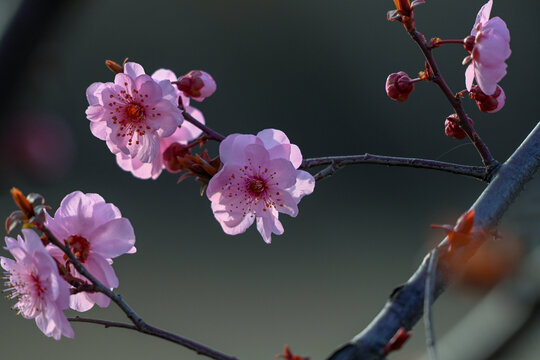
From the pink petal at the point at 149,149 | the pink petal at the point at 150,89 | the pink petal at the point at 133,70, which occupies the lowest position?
the pink petal at the point at 149,149

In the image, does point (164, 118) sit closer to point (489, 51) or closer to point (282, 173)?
point (282, 173)

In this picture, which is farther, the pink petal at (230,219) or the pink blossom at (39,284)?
the pink petal at (230,219)

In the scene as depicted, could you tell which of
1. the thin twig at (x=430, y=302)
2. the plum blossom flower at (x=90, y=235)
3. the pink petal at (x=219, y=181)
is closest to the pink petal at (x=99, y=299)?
the plum blossom flower at (x=90, y=235)

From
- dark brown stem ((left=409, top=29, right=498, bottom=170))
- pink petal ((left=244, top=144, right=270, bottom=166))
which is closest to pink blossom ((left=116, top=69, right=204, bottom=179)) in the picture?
pink petal ((left=244, top=144, right=270, bottom=166))

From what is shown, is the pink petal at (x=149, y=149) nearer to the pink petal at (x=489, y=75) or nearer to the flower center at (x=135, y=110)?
the flower center at (x=135, y=110)

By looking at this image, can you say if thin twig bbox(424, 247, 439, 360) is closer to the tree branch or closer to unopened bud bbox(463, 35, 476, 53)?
the tree branch

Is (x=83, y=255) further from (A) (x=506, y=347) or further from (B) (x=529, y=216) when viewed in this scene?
(B) (x=529, y=216)
